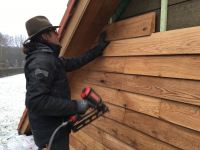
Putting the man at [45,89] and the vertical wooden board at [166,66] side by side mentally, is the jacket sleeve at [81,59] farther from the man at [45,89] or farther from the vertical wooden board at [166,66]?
the vertical wooden board at [166,66]

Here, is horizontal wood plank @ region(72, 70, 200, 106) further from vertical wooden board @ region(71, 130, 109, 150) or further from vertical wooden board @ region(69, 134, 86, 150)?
vertical wooden board @ region(69, 134, 86, 150)

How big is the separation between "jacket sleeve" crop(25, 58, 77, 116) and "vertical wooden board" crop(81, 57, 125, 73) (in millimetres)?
740

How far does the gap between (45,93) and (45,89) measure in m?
0.04

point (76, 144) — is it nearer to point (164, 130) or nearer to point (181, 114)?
point (164, 130)

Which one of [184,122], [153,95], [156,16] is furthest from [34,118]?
[156,16]

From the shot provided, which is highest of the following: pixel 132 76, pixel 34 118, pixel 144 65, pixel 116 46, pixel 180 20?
pixel 180 20

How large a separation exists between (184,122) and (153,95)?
35cm

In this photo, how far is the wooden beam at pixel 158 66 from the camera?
1.09 m

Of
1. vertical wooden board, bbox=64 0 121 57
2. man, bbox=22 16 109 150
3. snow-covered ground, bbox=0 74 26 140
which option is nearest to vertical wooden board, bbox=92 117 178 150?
man, bbox=22 16 109 150

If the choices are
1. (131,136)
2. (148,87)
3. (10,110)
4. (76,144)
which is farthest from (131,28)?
(10,110)

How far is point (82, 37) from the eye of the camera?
1.93m

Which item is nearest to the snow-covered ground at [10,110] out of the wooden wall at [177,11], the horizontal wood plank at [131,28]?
the horizontal wood plank at [131,28]

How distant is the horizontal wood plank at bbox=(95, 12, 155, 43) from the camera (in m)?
1.38

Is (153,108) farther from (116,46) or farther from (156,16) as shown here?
(156,16)
